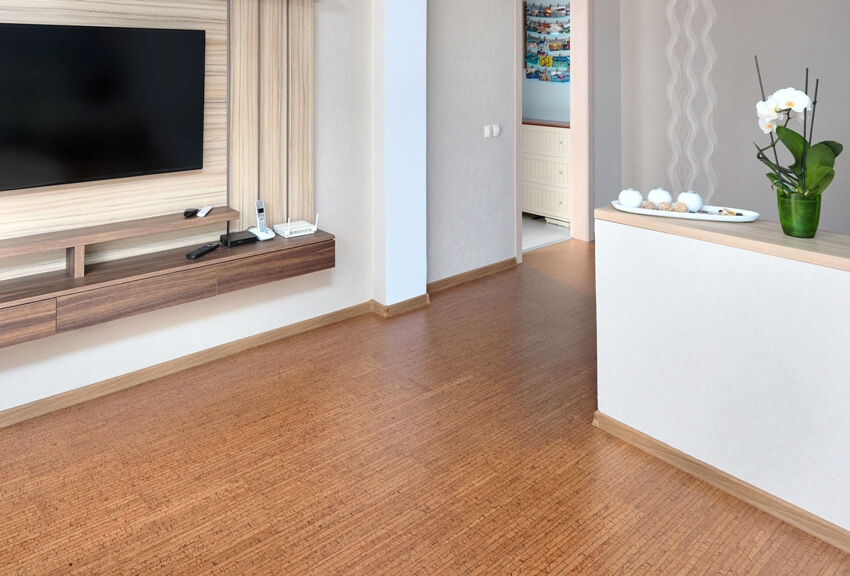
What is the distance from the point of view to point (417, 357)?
3855 mm

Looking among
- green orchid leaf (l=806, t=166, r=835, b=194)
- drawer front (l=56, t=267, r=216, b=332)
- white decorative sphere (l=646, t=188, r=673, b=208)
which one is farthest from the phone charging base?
green orchid leaf (l=806, t=166, r=835, b=194)

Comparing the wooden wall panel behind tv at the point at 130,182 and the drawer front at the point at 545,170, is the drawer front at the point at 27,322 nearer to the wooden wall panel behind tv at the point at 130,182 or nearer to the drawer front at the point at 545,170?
the wooden wall panel behind tv at the point at 130,182

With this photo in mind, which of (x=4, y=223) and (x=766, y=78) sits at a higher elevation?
(x=766, y=78)

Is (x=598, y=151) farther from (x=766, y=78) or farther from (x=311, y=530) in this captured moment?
(x=311, y=530)

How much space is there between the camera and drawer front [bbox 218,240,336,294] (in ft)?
11.4

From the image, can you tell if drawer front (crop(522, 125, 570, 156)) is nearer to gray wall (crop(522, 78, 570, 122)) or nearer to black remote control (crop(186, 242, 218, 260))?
gray wall (crop(522, 78, 570, 122))

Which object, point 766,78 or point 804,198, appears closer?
point 804,198

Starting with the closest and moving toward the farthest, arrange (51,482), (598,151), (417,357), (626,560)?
(626,560), (51,482), (417,357), (598,151)

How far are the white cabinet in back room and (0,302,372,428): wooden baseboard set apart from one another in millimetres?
2835

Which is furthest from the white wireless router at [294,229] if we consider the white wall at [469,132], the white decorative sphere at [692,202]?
the white decorative sphere at [692,202]

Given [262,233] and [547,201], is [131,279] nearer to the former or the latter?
[262,233]

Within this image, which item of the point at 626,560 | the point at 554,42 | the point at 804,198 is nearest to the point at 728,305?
the point at 804,198

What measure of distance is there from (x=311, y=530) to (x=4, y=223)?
191 cm

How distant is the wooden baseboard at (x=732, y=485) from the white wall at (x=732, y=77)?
2.62 metres
